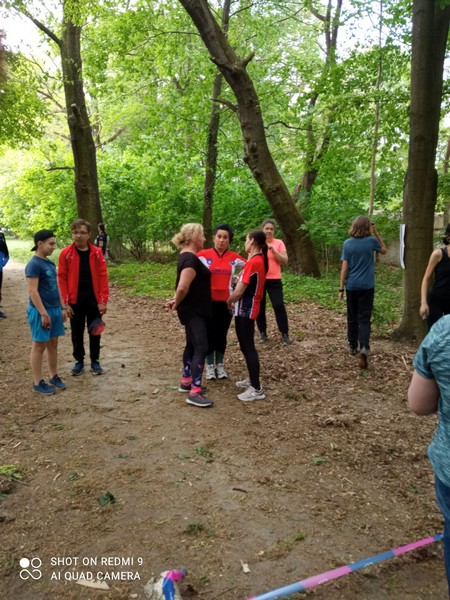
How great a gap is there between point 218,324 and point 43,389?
7.09 feet

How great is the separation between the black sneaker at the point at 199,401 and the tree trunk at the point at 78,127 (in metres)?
11.1

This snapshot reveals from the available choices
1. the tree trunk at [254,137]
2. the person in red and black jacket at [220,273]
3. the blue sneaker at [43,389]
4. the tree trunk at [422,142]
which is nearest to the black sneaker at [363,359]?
the tree trunk at [422,142]

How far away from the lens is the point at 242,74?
35.3ft

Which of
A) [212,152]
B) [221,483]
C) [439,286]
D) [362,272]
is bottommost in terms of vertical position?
[221,483]

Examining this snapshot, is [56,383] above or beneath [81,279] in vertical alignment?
beneath

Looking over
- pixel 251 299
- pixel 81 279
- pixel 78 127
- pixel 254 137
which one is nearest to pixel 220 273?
pixel 251 299

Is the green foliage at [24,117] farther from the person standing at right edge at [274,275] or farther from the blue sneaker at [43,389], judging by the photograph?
the blue sneaker at [43,389]

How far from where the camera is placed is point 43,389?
5402 mm

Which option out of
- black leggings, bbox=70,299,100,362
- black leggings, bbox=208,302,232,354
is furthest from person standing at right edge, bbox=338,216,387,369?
black leggings, bbox=70,299,100,362

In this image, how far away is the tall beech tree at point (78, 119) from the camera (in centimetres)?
1433

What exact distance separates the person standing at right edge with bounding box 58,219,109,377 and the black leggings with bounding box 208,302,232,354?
1417mm

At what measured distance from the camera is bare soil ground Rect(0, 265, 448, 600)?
2.66m

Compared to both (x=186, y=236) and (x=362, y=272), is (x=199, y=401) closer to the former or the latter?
(x=186, y=236)

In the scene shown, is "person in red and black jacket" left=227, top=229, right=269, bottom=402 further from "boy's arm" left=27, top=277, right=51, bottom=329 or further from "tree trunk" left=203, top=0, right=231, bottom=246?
"tree trunk" left=203, top=0, right=231, bottom=246
